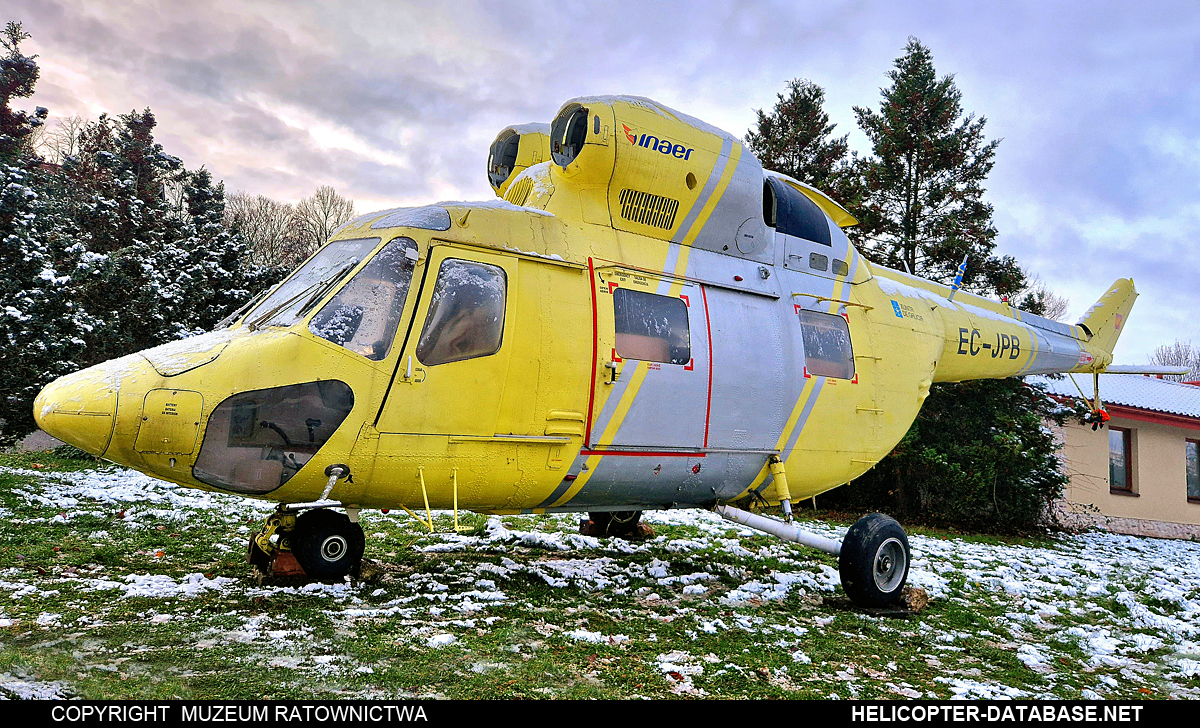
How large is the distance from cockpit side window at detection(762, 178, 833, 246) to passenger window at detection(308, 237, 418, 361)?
11.8 feet

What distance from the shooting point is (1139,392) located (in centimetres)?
1997

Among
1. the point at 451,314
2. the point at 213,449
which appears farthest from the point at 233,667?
the point at 451,314

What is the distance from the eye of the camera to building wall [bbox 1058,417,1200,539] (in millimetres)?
17094

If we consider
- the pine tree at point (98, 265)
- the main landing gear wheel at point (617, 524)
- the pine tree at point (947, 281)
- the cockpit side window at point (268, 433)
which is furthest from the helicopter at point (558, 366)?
the pine tree at point (98, 265)

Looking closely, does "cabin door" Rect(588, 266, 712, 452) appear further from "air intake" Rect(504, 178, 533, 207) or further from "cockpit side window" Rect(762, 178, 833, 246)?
"cockpit side window" Rect(762, 178, 833, 246)

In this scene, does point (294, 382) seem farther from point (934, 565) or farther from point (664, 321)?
point (934, 565)

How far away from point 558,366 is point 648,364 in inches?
31.1

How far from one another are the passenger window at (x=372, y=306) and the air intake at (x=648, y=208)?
1.93 metres

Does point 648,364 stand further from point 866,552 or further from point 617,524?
point 617,524

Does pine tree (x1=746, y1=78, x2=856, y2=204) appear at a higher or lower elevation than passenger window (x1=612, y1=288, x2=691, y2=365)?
higher

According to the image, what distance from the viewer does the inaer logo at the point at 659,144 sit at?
240 inches

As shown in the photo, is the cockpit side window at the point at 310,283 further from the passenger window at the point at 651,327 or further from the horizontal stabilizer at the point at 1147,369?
the horizontal stabilizer at the point at 1147,369

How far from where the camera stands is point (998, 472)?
14188 mm

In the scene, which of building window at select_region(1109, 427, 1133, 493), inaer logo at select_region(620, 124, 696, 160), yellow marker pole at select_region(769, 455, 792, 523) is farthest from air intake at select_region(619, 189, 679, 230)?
building window at select_region(1109, 427, 1133, 493)
